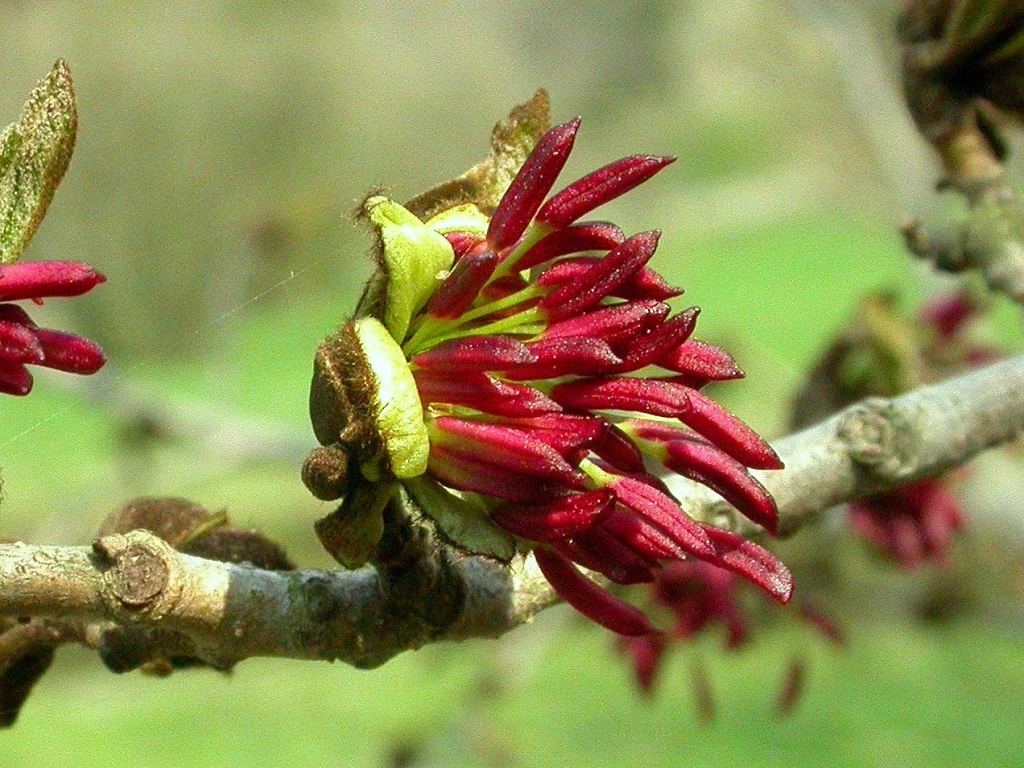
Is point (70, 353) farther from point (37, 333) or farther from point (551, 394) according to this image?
point (551, 394)

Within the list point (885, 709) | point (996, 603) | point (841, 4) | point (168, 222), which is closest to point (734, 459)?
point (996, 603)

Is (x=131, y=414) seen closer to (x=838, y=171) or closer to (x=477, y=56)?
(x=477, y=56)

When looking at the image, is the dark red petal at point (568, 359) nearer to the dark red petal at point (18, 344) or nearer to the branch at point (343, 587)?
the branch at point (343, 587)

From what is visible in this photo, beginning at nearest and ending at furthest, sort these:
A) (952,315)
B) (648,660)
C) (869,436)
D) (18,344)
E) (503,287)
Answer: (18,344) < (503,287) < (869,436) < (648,660) < (952,315)

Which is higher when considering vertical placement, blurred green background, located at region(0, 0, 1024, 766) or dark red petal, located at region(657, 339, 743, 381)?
dark red petal, located at region(657, 339, 743, 381)

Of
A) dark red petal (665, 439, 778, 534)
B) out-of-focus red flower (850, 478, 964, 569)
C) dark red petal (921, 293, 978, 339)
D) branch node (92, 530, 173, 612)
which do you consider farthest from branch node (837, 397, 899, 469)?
dark red petal (921, 293, 978, 339)

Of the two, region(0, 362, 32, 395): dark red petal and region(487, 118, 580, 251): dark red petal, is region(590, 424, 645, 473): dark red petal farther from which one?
region(0, 362, 32, 395): dark red petal

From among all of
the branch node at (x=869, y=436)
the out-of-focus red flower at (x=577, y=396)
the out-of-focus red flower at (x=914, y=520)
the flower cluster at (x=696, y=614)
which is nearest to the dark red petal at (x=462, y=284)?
the out-of-focus red flower at (x=577, y=396)

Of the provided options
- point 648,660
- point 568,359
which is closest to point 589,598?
point 568,359
